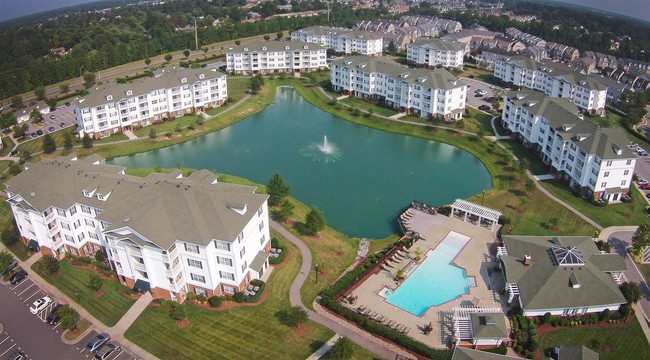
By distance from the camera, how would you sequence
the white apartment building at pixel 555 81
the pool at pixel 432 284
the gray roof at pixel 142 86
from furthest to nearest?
the white apartment building at pixel 555 81 < the gray roof at pixel 142 86 < the pool at pixel 432 284

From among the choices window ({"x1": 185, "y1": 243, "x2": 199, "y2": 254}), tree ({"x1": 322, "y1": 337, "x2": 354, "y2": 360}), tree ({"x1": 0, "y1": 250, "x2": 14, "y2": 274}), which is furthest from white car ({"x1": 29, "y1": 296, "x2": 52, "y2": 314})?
tree ({"x1": 322, "y1": 337, "x2": 354, "y2": 360})

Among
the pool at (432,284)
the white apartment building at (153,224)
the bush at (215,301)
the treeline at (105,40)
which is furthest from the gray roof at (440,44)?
the bush at (215,301)

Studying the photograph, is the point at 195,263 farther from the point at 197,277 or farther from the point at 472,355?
the point at 472,355

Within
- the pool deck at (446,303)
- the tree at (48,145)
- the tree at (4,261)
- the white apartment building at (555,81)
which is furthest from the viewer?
the white apartment building at (555,81)

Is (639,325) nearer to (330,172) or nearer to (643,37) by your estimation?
(330,172)

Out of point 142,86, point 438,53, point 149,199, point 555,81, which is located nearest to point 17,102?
point 142,86

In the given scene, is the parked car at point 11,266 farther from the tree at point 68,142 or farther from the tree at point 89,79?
the tree at point 89,79

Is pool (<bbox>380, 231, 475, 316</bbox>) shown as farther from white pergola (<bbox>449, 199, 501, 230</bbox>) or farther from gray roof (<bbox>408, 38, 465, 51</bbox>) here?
gray roof (<bbox>408, 38, 465, 51</bbox>)
